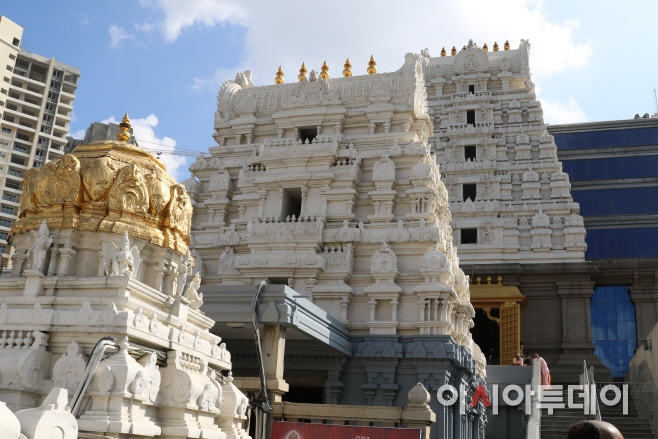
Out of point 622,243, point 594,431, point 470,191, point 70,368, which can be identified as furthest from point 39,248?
point 622,243

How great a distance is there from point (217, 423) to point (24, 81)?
65.3 m

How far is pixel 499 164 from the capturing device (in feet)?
120

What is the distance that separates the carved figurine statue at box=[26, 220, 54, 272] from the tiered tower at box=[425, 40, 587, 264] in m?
25.6

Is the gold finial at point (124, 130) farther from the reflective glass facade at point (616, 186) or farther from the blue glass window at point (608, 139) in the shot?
the blue glass window at point (608, 139)

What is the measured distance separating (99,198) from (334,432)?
6987 millimetres

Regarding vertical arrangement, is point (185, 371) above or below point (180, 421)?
above

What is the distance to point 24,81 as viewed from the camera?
2635 inches

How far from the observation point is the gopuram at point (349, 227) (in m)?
20.8

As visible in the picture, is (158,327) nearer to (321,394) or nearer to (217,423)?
(217,423)

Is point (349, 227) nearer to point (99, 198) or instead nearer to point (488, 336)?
point (99, 198)

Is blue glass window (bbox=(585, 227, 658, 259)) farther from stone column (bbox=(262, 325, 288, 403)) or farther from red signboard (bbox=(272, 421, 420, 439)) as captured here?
red signboard (bbox=(272, 421, 420, 439))

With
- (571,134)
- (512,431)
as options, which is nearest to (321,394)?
(512,431)

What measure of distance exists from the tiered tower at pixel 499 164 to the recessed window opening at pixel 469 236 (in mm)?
54

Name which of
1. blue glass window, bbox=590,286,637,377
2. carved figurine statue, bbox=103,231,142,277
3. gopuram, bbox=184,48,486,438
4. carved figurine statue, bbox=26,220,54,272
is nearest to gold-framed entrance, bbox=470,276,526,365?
blue glass window, bbox=590,286,637,377
